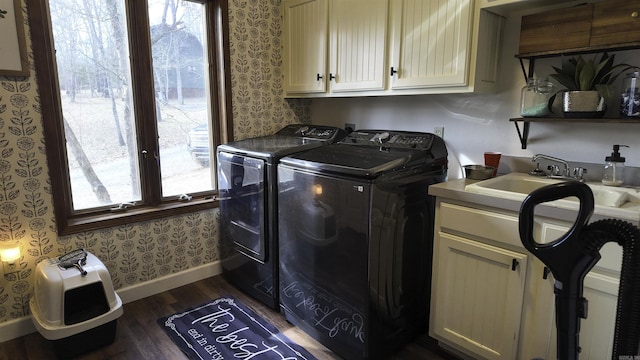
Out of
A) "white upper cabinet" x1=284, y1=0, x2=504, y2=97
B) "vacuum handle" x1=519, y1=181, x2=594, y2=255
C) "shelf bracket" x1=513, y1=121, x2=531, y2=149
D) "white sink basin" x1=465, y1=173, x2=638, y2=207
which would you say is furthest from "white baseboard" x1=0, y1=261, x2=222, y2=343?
"vacuum handle" x1=519, y1=181, x2=594, y2=255

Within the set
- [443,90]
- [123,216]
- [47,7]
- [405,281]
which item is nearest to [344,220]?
[405,281]

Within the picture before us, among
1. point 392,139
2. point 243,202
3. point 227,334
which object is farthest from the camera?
point 243,202

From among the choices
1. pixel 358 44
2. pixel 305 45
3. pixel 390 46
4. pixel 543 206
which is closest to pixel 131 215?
pixel 305 45

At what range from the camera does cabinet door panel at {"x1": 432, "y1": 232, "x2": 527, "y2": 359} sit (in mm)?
1610

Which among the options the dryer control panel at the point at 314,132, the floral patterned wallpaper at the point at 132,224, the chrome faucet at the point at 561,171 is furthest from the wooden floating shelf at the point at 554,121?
the floral patterned wallpaper at the point at 132,224

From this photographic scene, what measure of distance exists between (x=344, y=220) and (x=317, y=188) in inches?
9.3

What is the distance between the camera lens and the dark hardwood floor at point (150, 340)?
196cm

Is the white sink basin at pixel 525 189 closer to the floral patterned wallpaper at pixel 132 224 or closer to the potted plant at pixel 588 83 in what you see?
the potted plant at pixel 588 83

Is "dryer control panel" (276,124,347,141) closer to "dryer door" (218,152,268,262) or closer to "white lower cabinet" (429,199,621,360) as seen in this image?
"dryer door" (218,152,268,262)

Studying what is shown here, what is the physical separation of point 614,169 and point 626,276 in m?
1.19

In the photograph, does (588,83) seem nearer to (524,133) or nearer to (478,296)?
(524,133)

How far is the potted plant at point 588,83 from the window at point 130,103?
84.4 inches

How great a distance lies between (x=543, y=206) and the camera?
1.45 meters

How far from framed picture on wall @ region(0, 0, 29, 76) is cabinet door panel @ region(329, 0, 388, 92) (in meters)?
1.77
